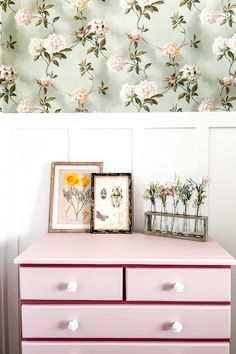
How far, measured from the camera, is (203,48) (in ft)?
7.23

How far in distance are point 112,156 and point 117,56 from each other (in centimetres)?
54

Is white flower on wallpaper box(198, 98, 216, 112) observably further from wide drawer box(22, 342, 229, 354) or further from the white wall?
wide drawer box(22, 342, 229, 354)

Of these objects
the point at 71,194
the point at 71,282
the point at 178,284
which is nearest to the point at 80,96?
the point at 71,194

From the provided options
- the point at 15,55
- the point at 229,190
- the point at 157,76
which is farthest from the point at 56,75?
the point at 229,190

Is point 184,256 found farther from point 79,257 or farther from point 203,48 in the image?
point 203,48

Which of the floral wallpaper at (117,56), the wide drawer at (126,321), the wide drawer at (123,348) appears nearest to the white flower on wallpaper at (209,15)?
the floral wallpaper at (117,56)

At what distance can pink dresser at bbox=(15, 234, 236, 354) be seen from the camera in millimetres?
1679

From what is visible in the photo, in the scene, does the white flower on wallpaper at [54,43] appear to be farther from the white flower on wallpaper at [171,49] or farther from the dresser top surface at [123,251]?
the dresser top surface at [123,251]

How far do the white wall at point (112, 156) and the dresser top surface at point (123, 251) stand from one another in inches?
12.1

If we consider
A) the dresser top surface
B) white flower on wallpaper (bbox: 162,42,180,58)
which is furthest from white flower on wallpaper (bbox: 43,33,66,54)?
the dresser top surface

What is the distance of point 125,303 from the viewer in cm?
170

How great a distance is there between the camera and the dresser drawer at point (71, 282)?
1.70 meters

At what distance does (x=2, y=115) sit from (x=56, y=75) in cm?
36

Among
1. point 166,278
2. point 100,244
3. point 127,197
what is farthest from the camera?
point 127,197
